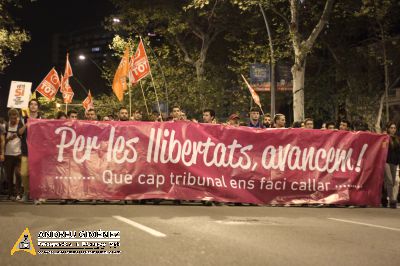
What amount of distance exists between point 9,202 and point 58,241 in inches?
192

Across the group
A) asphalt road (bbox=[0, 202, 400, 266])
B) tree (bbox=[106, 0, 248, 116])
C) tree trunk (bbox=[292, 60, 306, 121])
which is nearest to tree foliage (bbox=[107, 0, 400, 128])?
tree (bbox=[106, 0, 248, 116])

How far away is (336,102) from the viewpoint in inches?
1455

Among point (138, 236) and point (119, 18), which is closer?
point (138, 236)

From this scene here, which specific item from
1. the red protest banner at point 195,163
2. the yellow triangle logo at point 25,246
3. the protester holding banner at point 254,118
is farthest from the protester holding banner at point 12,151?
the yellow triangle logo at point 25,246

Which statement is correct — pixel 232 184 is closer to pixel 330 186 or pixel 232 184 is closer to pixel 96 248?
pixel 330 186

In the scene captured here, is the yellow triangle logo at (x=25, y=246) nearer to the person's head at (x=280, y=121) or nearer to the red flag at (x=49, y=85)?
the person's head at (x=280, y=121)

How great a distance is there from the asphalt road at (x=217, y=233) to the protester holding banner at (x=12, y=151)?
130 centimetres

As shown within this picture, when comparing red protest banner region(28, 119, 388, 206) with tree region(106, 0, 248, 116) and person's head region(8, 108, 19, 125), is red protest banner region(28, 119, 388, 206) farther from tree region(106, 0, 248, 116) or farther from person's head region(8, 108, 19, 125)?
tree region(106, 0, 248, 116)

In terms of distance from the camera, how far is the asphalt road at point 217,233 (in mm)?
5711

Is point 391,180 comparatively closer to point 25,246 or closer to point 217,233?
point 217,233

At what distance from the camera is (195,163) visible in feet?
36.6

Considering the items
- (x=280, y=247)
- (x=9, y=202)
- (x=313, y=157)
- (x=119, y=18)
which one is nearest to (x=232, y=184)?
(x=313, y=157)

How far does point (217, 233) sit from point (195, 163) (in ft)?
13.0

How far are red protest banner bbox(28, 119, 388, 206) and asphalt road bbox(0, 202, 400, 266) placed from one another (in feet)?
1.70
